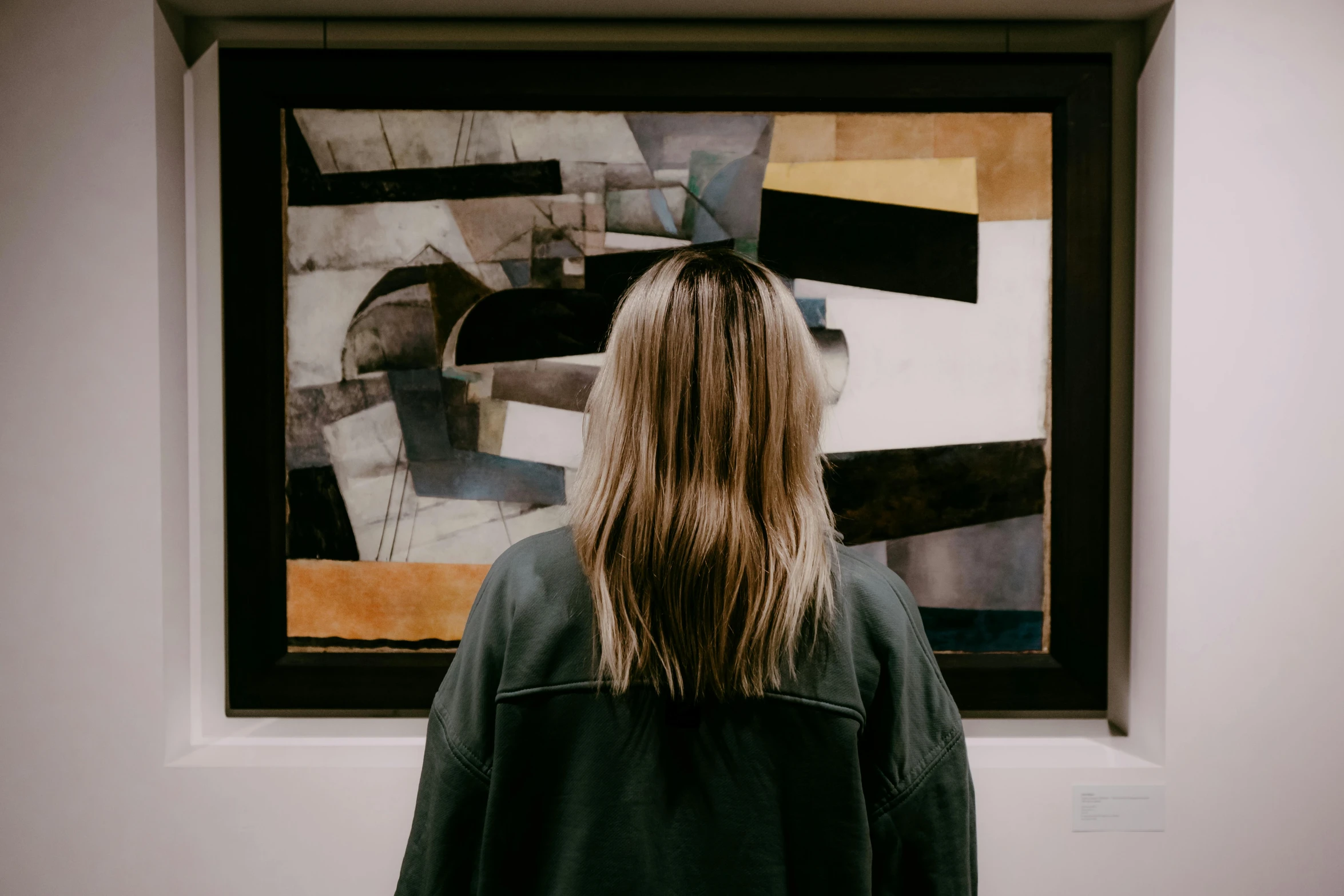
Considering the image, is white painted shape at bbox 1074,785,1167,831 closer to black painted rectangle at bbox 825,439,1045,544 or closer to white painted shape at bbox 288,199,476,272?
black painted rectangle at bbox 825,439,1045,544

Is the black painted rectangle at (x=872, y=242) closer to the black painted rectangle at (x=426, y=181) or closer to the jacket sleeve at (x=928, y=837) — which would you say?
the black painted rectangle at (x=426, y=181)

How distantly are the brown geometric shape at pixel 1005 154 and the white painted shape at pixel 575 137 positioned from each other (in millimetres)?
548

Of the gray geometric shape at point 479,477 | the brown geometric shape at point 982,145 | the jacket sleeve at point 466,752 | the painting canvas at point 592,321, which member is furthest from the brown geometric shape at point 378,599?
the brown geometric shape at point 982,145

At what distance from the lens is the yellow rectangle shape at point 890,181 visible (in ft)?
3.67

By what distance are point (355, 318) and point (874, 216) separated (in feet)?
3.05

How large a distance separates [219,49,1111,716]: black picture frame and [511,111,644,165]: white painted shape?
0.02 m

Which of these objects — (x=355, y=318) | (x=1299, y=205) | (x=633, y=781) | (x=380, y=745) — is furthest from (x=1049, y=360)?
(x=380, y=745)

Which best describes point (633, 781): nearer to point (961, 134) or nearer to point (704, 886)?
point (704, 886)

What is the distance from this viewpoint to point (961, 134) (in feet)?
3.68

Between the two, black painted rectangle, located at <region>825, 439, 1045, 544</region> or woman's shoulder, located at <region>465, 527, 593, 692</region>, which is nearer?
woman's shoulder, located at <region>465, 527, 593, 692</region>

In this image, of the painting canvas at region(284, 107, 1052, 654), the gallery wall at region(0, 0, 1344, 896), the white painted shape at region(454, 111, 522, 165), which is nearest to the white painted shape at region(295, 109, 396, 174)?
the painting canvas at region(284, 107, 1052, 654)

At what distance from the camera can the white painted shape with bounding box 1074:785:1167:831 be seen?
1.08 meters

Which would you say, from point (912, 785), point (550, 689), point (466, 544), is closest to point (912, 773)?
point (912, 785)

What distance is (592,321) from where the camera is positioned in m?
1.13
